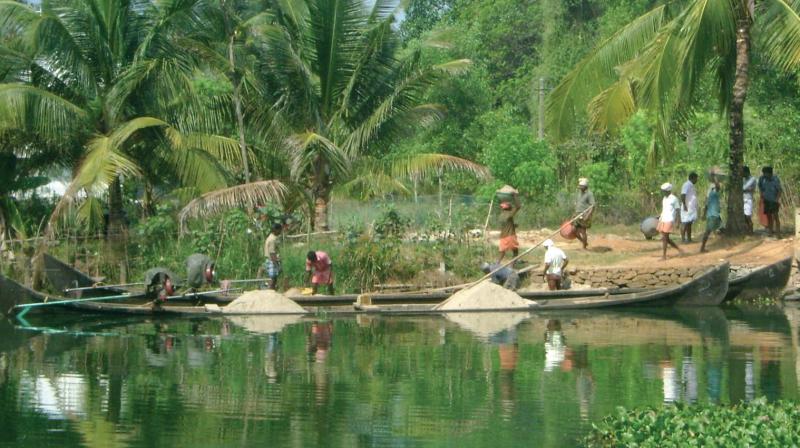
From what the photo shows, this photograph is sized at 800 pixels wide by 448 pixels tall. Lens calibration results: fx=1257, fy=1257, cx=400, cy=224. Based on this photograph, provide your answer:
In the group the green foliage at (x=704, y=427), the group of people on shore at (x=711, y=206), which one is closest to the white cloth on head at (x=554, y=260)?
the group of people on shore at (x=711, y=206)

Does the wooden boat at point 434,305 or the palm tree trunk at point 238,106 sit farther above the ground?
the palm tree trunk at point 238,106

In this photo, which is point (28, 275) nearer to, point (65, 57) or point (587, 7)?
point (65, 57)

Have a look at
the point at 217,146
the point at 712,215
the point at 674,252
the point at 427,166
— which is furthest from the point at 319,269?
the point at 712,215

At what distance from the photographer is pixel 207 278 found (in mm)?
19688

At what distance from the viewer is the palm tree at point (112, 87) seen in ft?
65.2

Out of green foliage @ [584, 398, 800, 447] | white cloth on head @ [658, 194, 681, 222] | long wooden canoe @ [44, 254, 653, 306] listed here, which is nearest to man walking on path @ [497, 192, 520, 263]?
long wooden canoe @ [44, 254, 653, 306]

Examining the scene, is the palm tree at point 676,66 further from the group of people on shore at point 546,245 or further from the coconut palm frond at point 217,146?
the coconut palm frond at point 217,146

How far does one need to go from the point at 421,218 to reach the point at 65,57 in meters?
6.47

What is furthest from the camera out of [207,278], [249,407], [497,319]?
[207,278]

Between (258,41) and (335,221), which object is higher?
(258,41)

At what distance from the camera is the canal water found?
10.4 metres

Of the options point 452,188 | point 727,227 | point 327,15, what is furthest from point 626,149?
point 327,15

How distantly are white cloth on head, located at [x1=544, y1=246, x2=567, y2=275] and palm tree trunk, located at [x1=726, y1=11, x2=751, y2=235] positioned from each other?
134 inches

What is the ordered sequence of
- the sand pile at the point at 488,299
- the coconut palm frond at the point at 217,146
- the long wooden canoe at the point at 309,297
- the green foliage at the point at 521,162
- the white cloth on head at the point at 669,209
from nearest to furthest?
the sand pile at the point at 488,299
the long wooden canoe at the point at 309,297
the white cloth on head at the point at 669,209
the coconut palm frond at the point at 217,146
the green foliage at the point at 521,162
